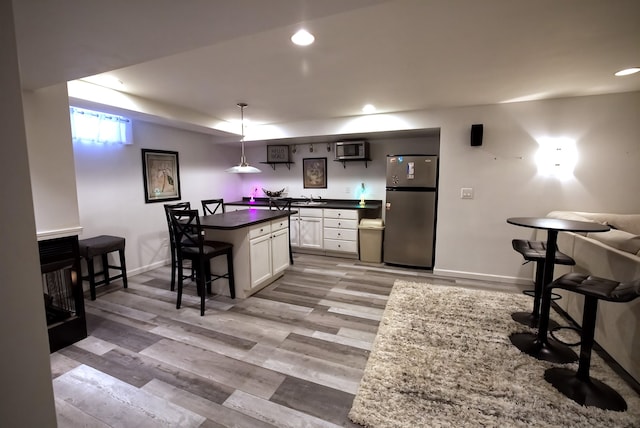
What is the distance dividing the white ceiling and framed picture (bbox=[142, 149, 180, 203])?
1104 mm

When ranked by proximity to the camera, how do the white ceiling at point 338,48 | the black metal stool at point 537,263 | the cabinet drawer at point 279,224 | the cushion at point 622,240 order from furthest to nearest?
1. the cabinet drawer at point 279,224
2. the black metal stool at point 537,263
3. the cushion at point 622,240
4. the white ceiling at point 338,48

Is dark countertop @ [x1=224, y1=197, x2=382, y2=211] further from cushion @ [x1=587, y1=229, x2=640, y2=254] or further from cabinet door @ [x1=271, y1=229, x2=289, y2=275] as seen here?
cushion @ [x1=587, y1=229, x2=640, y2=254]

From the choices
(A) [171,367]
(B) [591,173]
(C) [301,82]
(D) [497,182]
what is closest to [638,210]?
(B) [591,173]

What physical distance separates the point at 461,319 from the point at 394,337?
0.79 m

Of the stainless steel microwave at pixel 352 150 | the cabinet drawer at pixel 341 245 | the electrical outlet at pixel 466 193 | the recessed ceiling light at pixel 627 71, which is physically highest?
the recessed ceiling light at pixel 627 71

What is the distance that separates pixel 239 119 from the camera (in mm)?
4668

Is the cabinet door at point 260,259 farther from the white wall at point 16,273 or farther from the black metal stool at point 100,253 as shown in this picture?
the white wall at point 16,273

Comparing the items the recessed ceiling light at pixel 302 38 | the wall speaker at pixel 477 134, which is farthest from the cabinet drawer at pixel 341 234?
the recessed ceiling light at pixel 302 38

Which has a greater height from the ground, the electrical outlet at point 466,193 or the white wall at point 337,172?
the white wall at point 337,172

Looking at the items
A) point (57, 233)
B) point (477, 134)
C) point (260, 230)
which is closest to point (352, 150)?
point (477, 134)

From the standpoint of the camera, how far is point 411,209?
4223 millimetres

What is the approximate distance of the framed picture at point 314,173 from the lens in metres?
5.54

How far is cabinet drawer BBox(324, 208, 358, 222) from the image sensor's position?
4.71 metres

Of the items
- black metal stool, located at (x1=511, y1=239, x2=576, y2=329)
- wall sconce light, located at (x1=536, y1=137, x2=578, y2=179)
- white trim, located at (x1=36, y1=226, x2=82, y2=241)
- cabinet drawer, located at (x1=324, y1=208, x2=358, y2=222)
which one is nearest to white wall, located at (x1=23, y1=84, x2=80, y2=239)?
white trim, located at (x1=36, y1=226, x2=82, y2=241)
